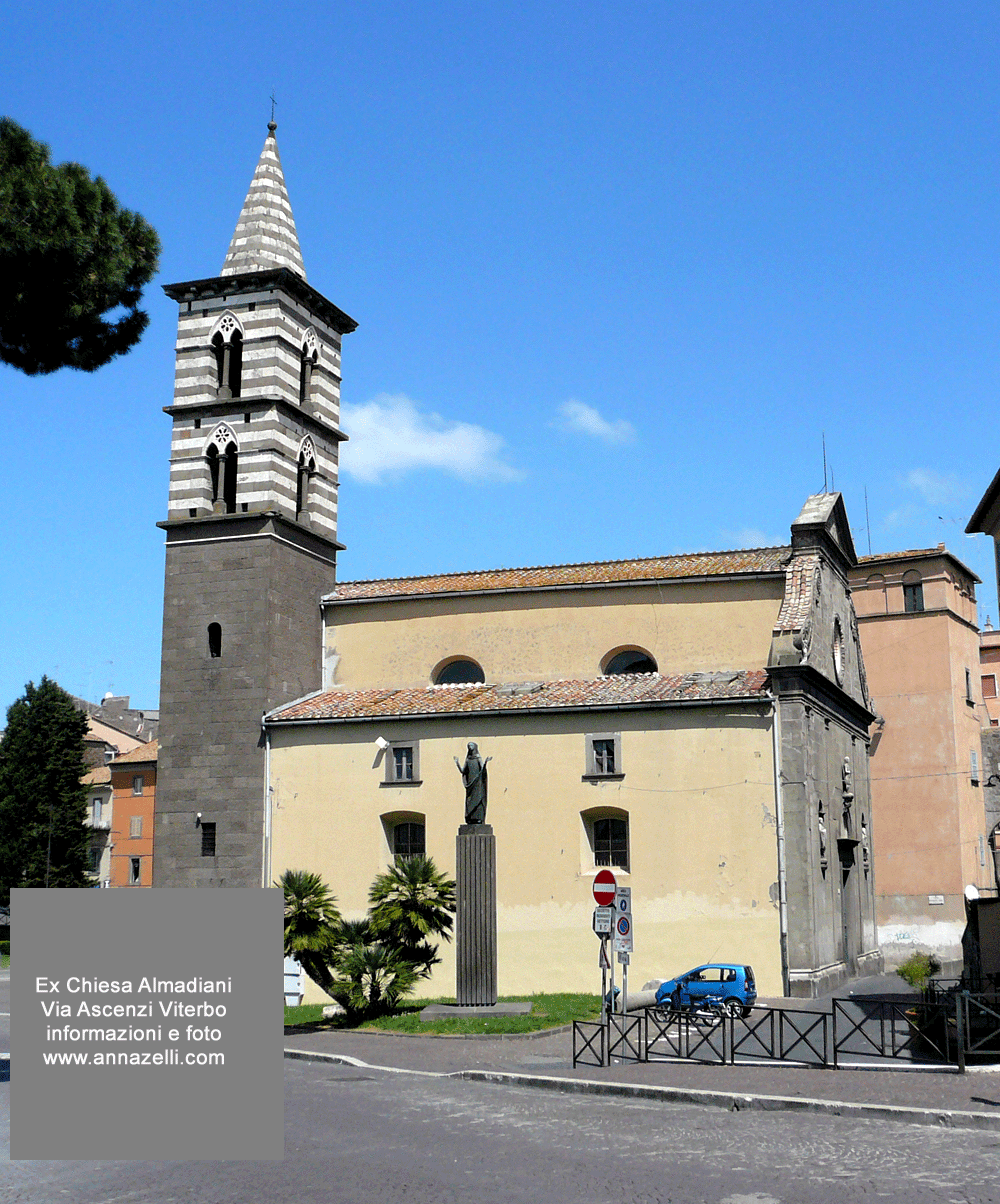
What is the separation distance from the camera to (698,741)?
28.1 meters

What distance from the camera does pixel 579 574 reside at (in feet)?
106

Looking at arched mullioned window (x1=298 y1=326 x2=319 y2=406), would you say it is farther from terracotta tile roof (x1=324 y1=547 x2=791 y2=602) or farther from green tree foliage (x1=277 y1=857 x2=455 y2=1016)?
green tree foliage (x1=277 y1=857 x2=455 y2=1016)

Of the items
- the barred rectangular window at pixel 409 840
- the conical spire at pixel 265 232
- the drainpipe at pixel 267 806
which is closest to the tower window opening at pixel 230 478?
the conical spire at pixel 265 232

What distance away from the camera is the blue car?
24125mm

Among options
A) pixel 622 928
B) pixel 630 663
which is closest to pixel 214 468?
pixel 630 663

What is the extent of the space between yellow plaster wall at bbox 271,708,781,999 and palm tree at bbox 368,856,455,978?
4051 mm

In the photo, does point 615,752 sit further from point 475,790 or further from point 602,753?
point 475,790

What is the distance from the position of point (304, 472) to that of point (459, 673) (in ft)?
24.0

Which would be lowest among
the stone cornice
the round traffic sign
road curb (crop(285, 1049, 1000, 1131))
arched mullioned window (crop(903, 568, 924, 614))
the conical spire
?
road curb (crop(285, 1049, 1000, 1131))

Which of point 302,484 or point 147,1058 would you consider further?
point 302,484

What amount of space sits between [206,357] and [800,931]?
21525 mm

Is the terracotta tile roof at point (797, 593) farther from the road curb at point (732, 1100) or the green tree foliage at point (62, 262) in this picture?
the green tree foliage at point (62, 262)

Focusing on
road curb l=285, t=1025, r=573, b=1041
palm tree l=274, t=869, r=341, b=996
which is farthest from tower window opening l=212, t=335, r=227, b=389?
road curb l=285, t=1025, r=573, b=1041

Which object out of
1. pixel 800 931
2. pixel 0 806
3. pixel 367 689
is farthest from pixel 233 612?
pixel 0 806
